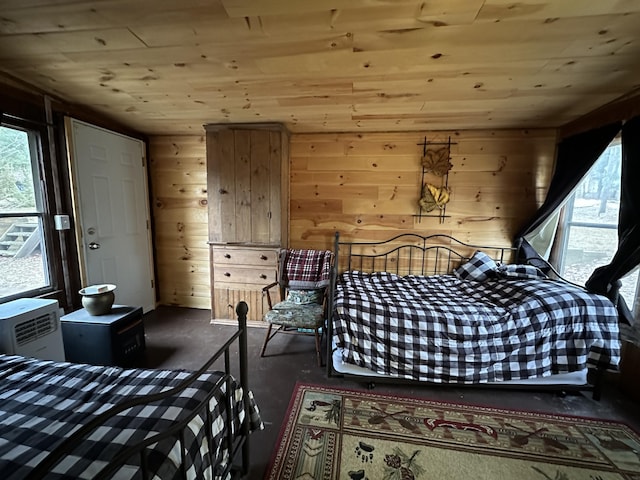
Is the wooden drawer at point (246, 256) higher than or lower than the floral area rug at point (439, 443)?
higher

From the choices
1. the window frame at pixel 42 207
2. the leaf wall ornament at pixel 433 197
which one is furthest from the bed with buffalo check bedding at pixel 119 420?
the leaf wall ornament at pixel 433 197

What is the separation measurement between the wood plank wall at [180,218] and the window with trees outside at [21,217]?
3.77 feet

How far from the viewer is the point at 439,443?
1514 millimetres

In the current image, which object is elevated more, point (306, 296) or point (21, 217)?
point (21, 217)

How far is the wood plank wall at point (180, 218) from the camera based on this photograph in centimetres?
315

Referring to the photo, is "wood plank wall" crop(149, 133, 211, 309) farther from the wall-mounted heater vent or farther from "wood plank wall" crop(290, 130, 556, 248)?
the wall-mounted heater vent

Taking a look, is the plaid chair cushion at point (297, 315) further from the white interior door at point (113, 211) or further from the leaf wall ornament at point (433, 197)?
the white interior door at point (113, 211)

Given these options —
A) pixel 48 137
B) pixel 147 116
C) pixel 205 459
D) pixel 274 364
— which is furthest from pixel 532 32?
pixel 48 137

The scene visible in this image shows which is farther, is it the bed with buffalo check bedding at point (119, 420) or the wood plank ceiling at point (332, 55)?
the wood plank ceiling at point (332, 55)

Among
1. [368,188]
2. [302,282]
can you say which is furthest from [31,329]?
[368,188]

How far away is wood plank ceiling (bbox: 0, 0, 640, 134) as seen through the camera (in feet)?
3.91

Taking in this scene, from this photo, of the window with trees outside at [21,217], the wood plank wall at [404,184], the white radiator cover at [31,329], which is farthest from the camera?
the wood plank wall at [404,184]

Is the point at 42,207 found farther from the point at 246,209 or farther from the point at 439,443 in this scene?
the point at 439,443

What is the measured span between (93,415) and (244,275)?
1.96 meters
